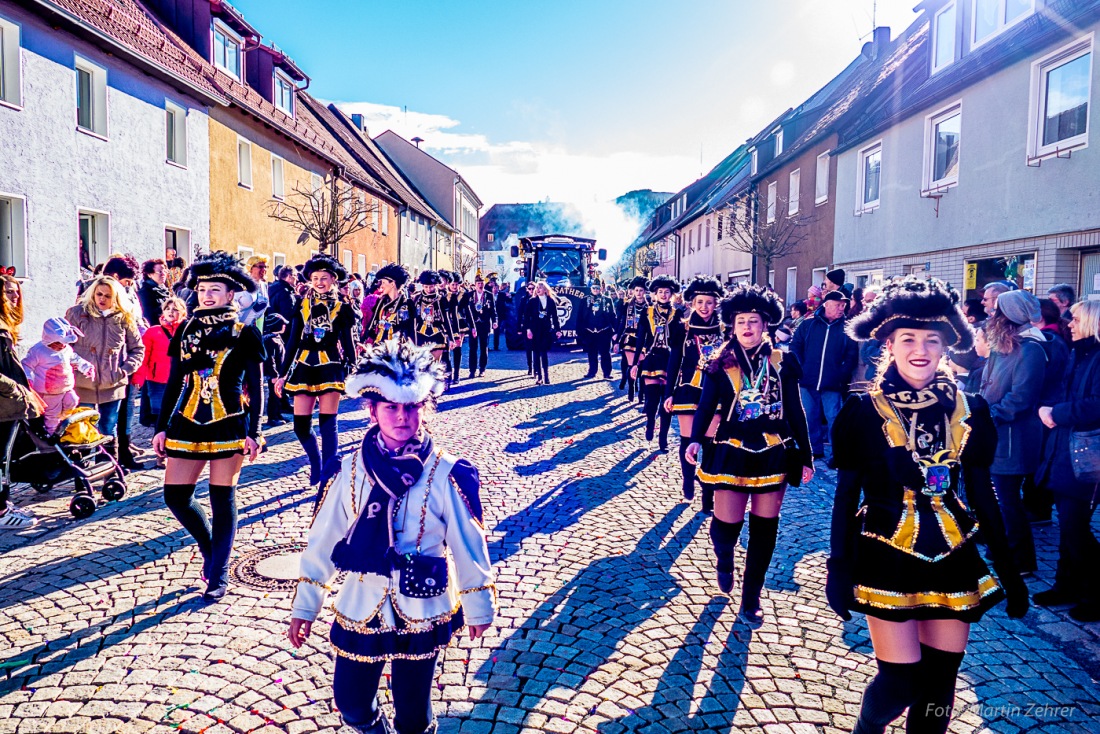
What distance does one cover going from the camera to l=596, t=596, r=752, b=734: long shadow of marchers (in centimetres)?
349

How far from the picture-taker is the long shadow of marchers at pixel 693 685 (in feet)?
11.4

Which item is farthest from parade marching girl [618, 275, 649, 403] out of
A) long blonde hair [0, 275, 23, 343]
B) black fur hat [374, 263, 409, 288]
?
long blonde hair [0, 275, 23, 343]

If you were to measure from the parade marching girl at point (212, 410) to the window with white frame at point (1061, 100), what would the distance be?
11751mm

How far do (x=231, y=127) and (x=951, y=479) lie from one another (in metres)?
21.3

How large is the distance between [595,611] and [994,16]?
48.8ft

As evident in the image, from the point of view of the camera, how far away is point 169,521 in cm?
628

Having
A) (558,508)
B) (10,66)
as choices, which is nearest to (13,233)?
(10,66)

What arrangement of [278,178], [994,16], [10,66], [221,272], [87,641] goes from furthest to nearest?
[278,178], [994,16], [10,66], [221,272], [87,641]

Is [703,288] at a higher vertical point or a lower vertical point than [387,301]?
higher

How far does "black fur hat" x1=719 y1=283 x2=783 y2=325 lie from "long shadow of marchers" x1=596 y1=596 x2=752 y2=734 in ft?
6.18

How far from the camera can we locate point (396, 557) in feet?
9.11

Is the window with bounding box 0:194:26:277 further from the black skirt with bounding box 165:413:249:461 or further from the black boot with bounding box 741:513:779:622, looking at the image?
the black boot with bounding box 741:513:779:622

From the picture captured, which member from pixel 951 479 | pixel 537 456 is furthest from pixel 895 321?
pixel 537 456

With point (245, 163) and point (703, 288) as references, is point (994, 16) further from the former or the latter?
point (245, 163)
